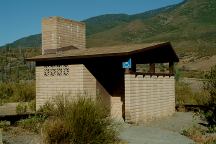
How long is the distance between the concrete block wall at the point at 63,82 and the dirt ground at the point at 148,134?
268 centimetres

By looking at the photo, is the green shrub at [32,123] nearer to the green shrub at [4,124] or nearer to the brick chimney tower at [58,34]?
the green shrub at [4,124]

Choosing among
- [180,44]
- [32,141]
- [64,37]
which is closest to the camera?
[32,141]

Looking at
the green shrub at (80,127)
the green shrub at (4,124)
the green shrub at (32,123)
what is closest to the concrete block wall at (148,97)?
the green shrub at (32,123)

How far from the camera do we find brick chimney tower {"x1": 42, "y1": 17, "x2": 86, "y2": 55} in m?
20.1

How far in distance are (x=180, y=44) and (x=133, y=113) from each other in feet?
359

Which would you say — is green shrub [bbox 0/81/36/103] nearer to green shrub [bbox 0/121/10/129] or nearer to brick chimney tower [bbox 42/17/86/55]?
brick chimney tower [bbox 42/17/86/55]

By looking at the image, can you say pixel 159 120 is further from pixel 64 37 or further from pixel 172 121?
pixel 64 37

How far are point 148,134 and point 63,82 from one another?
5.47 meters

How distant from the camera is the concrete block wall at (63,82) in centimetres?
1684

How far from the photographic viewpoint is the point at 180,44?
12288cm

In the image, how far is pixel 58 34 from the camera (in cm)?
2019

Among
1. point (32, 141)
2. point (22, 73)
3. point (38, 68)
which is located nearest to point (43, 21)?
point (38, 68)

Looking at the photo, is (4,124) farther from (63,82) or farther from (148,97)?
(148,97)

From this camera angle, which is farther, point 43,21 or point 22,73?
point 22,73
